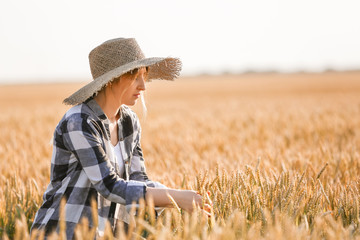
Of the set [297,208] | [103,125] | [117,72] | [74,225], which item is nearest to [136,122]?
[103,125]

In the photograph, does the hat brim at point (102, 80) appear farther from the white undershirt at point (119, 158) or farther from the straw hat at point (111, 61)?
the white undershirt at point (119, 158)

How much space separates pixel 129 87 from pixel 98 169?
1.29ft

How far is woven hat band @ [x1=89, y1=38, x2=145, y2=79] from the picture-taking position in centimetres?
170

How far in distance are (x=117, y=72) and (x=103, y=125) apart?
250mm

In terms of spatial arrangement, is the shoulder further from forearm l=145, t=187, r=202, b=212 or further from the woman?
forearm l=145, t=187, r=202, b=212

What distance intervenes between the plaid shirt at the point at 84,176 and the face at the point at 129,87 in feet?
0.35

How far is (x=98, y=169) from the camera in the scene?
59.4 inches

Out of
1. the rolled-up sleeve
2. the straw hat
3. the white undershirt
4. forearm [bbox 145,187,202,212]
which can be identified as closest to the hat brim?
the straw hat

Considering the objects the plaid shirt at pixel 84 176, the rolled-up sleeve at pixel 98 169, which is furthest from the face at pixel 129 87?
the rolled-up sleeve at pixel 98 169

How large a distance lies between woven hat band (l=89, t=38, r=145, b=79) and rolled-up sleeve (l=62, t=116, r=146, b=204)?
31 centimetres

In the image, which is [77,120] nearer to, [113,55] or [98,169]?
[98,169]

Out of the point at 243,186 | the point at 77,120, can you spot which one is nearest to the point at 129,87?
the point at 77,120

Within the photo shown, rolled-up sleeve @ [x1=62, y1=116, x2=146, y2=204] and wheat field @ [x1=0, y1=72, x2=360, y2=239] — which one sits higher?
rolled-up sleeve @ [x1=62, y1=116, x2=146, y2=204]

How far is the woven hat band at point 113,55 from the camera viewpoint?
67.1 inches
